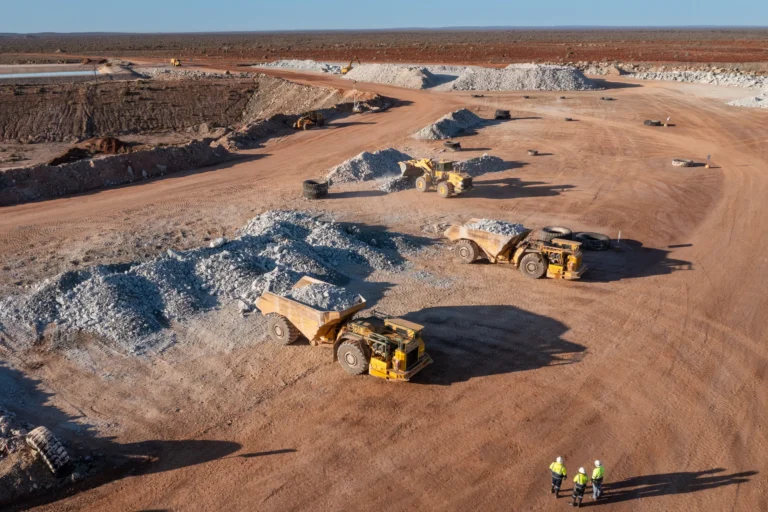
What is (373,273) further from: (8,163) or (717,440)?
(8,163)

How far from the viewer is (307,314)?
12.9 m

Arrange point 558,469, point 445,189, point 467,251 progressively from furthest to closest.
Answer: point 445,189 < point 467,251 < point 558,469

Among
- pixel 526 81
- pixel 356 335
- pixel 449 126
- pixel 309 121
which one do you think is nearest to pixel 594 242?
pixel 356 335

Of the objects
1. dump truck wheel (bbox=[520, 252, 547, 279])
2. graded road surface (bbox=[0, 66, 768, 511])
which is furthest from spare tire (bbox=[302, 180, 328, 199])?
dump truck wheel (bbox=[520, 252, 547, 279])

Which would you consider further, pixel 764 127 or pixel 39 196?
pixel 764 127

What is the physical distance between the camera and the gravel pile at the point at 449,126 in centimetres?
3541

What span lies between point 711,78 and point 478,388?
6283 cm

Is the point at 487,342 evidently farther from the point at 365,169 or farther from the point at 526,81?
the point at 526,81

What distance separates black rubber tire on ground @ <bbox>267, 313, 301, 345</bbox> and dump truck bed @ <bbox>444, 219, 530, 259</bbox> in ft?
23.3

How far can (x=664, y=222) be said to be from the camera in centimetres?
2236

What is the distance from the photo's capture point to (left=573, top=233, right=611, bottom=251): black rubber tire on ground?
19531 millimetres

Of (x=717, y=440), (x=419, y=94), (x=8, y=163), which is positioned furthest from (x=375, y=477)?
(x=419, y=94)

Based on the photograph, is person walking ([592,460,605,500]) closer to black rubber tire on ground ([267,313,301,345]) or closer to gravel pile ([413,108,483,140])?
black rubber tire on ground ([267,313,301,345])

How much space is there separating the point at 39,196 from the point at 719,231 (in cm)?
2883
